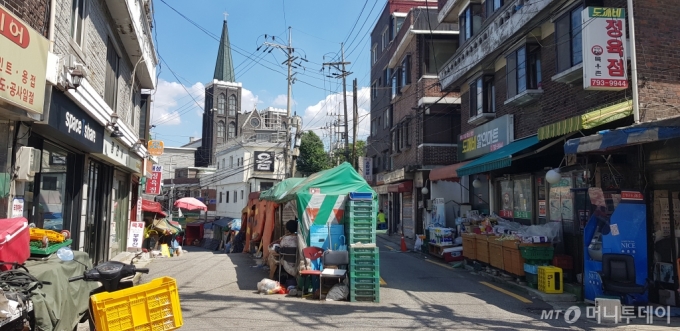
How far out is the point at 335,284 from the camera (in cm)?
979

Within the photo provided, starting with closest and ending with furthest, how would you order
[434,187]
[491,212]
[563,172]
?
[563,172]
[491,212]
[434,187]

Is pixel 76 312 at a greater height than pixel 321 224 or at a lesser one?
lesser

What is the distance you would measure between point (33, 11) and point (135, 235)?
1090 centimetres

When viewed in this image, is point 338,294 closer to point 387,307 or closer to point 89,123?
point 387,307

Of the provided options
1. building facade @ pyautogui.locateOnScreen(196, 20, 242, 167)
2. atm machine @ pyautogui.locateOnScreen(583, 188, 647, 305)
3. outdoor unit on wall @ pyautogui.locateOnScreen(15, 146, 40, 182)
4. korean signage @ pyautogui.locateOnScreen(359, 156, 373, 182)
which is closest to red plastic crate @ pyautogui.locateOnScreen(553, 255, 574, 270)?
atm machine @ pyautogui.locateOnScreen(583, 188, 647, 305)

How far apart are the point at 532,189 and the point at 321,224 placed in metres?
6.34

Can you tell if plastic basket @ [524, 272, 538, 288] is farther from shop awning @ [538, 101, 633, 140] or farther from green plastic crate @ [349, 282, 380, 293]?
green plastic crate @ [349, 282, 380, 293]

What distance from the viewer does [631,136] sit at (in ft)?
26.4

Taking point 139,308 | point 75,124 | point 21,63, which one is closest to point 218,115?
point 75,124

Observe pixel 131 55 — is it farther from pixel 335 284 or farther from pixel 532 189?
pixel 532 189

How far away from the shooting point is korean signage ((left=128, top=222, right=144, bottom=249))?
1647 centimetres

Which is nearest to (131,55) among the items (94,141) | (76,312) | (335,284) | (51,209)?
(94,141)

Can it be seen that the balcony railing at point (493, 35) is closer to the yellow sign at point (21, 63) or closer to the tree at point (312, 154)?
the yellow sign at point (21, 63)

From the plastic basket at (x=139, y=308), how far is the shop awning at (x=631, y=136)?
7.38 metres
